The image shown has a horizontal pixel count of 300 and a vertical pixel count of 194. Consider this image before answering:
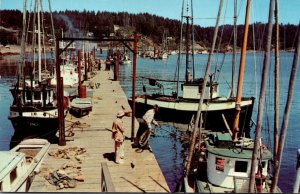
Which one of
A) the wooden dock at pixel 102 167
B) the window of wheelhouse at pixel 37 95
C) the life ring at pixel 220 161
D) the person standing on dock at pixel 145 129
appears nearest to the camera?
the wooden dock at pixel 102 167

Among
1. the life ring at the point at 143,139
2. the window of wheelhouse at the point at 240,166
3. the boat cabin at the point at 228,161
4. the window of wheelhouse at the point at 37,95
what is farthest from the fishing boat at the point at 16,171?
the window of wheelhouse at the point at 37,95

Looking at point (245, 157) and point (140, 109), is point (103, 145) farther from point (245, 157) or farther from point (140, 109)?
point (140, 109)

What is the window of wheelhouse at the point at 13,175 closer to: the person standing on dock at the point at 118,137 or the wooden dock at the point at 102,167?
the wooden dock at the point at 102,167

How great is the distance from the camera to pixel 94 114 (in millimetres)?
23422

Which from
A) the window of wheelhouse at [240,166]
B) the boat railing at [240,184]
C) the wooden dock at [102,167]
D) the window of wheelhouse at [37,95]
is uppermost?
the window of wheelhouse at [37,95]

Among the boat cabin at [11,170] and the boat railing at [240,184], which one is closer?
the boat cabin at [11,170]

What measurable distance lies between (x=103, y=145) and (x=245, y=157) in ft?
22.1

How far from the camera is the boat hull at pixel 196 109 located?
29.5 metres

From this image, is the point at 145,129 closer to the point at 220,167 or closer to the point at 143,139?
the point at 143,139

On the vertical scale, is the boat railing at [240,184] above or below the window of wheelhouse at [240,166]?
below

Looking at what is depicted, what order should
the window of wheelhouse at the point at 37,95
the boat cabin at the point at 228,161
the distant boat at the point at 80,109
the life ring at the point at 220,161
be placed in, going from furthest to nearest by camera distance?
the distant boat at the point at 80,109 → the window of wheelhouse at the point at 37,95 → the life ring at the point at 220,161 → the boat cabin at the point at 228,161

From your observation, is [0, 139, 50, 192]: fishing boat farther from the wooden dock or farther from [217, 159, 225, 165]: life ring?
[217, 159, 225, 165]: life ring

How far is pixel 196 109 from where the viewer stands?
3059 cm

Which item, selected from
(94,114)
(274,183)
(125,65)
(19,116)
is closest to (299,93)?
(94,114)
